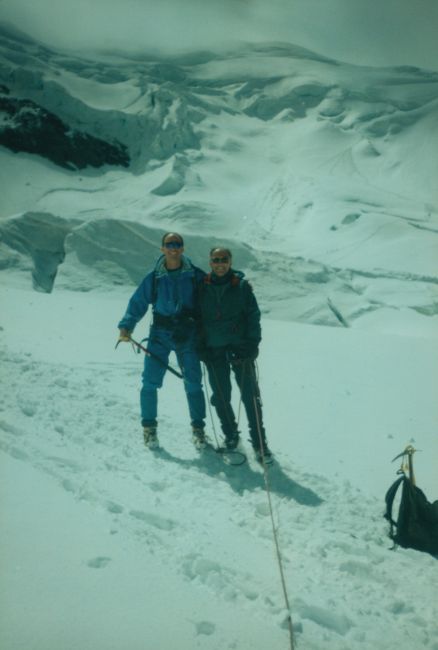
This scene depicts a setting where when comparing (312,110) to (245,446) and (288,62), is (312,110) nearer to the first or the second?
(288,62)

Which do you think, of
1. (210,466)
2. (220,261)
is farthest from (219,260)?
(210,466)

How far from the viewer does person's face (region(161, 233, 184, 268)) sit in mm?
4320

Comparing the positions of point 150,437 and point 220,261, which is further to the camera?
point 150,437

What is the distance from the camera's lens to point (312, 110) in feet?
130

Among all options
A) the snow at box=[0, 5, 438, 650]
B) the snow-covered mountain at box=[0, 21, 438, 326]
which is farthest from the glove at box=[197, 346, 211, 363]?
the snow-covered mountain at box=[0, 21, 438, 326]

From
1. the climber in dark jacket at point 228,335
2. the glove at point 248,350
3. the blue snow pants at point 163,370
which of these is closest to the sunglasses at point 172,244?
the climber in dark jacket at point 228,335

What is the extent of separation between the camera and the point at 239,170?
32875 millimetres

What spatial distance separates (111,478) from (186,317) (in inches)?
60.3

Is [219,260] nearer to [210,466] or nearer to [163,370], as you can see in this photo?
[163,370]

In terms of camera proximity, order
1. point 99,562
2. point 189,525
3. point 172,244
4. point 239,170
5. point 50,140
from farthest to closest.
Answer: point 50,140
point 239,170
point 172,244
point 189,525
point 99,562

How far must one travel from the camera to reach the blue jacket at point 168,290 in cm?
444

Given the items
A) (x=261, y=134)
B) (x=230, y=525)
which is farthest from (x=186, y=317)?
(x=261, y=134)

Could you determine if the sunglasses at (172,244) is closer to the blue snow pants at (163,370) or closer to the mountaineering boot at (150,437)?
the blue snow pants at (163,370)

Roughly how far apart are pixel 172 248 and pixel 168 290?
383mm
